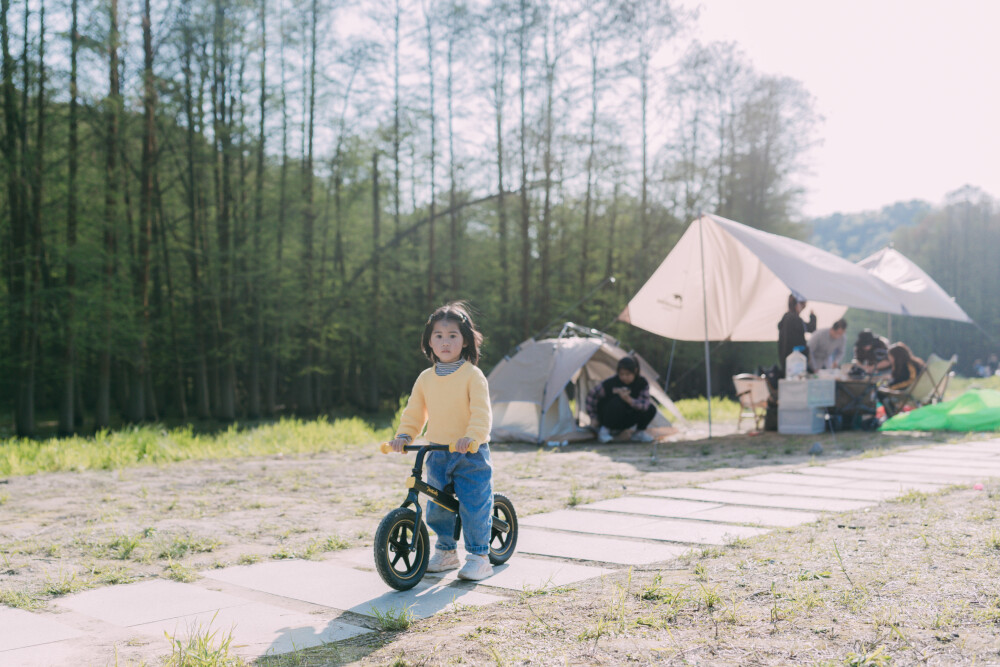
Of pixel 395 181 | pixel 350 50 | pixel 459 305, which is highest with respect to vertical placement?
pixel 350 50

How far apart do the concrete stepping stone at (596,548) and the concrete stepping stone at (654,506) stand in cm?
78

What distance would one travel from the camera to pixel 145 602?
3146 mm

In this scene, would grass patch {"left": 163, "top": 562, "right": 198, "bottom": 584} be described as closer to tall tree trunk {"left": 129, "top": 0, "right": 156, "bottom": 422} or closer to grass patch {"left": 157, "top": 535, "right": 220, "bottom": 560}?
grass patch {"left": 157, "top": 535, "right": 220, "bottom": 560}

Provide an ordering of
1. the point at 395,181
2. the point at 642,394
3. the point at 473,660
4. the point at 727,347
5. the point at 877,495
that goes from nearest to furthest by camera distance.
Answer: the point at 473,660 < the point at 877,495 < the point at 642,394 < the point at 395,181 < the point at 727,347

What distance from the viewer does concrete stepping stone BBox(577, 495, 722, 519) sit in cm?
488

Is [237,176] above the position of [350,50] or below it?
below

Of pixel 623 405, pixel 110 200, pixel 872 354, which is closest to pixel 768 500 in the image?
pixel 623 405

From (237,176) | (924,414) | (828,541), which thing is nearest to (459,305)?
(828,541)

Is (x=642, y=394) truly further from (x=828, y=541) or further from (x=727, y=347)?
(x=727, y=347)

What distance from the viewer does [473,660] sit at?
238cm

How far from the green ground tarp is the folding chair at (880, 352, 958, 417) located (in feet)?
1.72

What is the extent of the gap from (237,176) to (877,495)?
16.2 meters

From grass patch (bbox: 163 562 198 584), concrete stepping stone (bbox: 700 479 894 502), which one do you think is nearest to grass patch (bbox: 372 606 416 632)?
grass patch (bbox: 163 562 198 584)

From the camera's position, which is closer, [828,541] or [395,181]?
[828,541]
